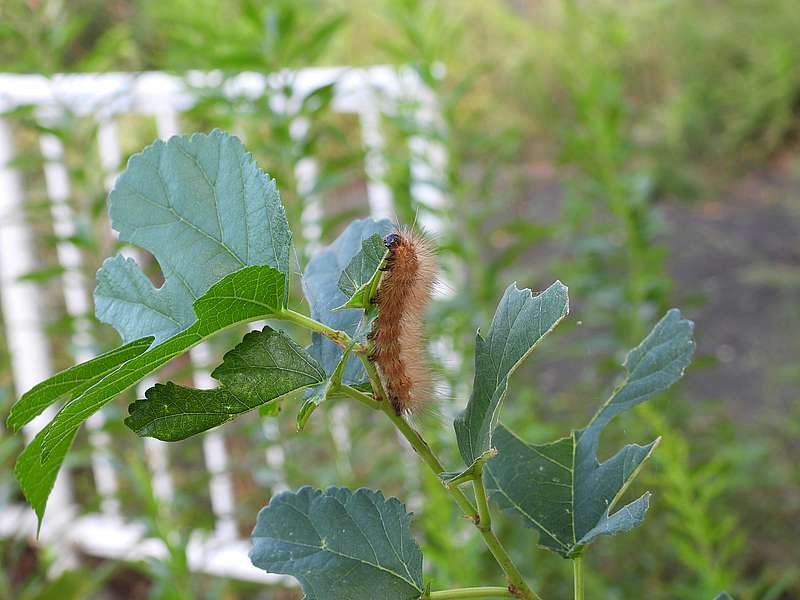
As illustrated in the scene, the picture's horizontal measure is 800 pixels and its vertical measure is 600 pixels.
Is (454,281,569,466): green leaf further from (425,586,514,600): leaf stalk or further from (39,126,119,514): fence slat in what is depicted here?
(39,126,119,514): fence slat

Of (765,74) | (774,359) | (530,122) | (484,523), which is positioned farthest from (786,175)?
(484,523)

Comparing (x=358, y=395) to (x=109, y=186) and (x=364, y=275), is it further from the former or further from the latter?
(x=109, y=186)

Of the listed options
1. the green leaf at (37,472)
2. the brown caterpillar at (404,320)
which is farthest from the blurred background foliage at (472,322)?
the green leaf at (37,472)

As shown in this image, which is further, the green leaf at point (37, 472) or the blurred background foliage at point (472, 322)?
the blurred background foliage at point (472, 322)

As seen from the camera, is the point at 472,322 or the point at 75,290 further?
the point at 75,290

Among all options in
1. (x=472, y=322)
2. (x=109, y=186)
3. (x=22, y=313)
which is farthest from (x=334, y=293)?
(x=22, y=313)

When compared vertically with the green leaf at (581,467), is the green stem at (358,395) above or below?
above

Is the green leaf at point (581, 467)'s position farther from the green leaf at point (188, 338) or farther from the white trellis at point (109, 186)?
the white trellis at point (109, 186)
